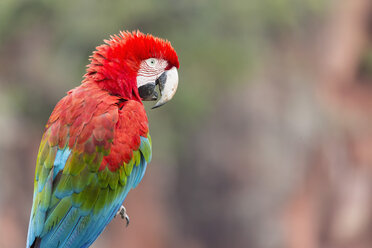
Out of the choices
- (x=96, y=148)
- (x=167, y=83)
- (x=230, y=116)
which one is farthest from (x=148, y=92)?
(x=230, y=116)

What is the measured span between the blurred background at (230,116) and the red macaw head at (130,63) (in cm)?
320

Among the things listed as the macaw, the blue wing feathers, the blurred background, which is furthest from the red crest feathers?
the blurred background

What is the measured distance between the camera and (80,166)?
1.37 m

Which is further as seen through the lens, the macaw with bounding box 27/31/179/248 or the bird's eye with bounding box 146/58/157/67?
the bird's eye with bounding box 146/58/157/67

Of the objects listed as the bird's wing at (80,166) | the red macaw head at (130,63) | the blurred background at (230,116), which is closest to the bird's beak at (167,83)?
the red macaw head at (130,63)

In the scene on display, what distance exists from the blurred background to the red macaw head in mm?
3201

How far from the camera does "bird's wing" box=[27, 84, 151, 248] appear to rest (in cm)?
137

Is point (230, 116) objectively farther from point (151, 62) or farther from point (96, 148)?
point (96, 148)

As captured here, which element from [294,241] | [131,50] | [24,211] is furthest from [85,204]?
[294,241]

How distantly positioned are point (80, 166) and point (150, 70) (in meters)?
0.35

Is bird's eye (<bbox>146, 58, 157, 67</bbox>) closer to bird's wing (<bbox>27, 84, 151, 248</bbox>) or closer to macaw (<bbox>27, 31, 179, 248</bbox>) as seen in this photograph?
macaw (<bbox>27, 31, 179, 248</bbox>)

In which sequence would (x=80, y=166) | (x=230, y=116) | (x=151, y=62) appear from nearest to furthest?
1. (x=80, y=166)
2. (x=151, y=62)
3. (x=230, y=116)

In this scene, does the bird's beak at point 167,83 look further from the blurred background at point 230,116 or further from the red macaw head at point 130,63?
the blurred background at point 230,116

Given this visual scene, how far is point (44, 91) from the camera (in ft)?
16.7
